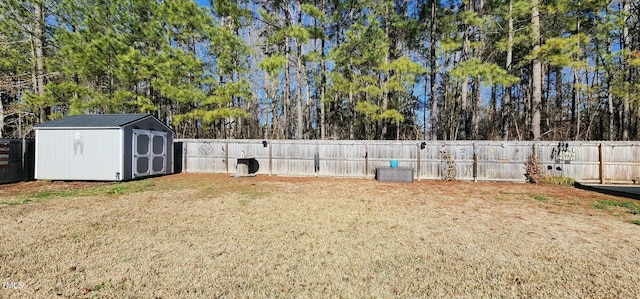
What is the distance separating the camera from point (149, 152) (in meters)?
10.2

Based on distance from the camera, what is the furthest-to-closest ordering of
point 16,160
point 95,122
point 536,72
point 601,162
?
point 536,72
point 95,122
point 601,162
point 16,160

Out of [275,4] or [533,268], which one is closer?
[533,268]

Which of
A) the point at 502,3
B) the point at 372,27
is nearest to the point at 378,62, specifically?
the point at 372,27

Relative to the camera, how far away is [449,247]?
131 inches

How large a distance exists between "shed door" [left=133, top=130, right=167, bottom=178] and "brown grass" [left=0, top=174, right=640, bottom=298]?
3.56 metres

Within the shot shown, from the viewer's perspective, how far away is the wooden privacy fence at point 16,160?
8289mm

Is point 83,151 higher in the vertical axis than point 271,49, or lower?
lower

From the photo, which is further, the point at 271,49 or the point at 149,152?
the point at 271,49

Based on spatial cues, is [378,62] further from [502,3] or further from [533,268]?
[533,268]

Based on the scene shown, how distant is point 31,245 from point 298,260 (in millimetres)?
3664

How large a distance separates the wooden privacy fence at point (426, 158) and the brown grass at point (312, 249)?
12.6 feet

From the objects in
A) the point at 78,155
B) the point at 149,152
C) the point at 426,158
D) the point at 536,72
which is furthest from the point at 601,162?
the point at 78,155

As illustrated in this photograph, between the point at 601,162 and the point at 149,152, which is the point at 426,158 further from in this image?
the point at 149,152

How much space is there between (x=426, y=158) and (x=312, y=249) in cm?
848
